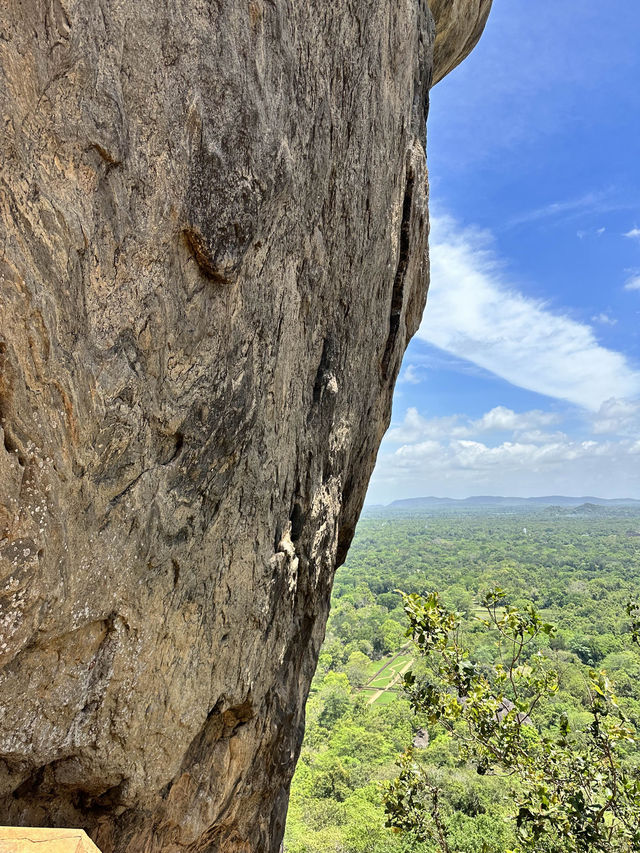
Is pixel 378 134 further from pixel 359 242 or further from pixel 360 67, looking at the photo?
pixel 359 242

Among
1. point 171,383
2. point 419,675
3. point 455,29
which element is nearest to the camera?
point 171,383

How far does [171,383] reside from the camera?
3.79 meters

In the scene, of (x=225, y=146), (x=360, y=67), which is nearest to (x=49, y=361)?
(x=225, y=146)

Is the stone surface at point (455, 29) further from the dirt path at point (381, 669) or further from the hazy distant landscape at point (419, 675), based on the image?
the dirt path at point (381, 669)

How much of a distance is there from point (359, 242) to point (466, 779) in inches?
1398

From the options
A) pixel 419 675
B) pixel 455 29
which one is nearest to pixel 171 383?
pixel 455 29

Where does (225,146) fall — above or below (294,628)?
above

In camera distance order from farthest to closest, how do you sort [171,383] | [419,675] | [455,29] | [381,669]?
[381,669], [419,675], [455,29], [171,383]

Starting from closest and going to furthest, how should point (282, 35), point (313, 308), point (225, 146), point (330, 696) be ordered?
point (225, 146) → point (282, 35) → point (313, 308) → point (330, 696)

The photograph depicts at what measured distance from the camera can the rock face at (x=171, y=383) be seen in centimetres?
289

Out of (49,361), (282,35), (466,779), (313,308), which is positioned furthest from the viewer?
(466,779)

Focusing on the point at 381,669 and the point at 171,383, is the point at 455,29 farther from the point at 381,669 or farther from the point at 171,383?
the point at 381,669

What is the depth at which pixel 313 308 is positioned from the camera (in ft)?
18.4

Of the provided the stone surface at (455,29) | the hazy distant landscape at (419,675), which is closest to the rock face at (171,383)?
the hazy distant landscape at (419,675)
